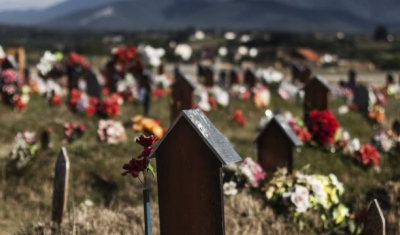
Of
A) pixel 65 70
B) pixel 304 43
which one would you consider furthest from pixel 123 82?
pixel 304 43

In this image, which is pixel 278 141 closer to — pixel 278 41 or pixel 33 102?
pixel 33 102

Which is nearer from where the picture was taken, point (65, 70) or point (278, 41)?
point (65, 70)

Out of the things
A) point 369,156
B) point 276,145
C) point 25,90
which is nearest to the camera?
point 276,145

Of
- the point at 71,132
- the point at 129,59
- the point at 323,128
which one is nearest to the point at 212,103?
the point at 129,59

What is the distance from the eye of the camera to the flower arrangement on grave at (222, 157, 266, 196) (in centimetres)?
688

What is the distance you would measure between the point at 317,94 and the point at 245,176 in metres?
4.44

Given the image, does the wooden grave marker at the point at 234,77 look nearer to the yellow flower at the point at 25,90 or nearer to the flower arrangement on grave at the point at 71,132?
the yellow flower at the point at 25,90

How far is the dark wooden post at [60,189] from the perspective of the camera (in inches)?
242

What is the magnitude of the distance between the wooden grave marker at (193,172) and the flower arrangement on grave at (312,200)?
2.18 m

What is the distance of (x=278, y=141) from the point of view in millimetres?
7195

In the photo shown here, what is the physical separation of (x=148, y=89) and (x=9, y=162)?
5972 mm

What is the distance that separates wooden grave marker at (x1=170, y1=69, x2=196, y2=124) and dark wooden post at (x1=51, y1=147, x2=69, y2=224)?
508cm

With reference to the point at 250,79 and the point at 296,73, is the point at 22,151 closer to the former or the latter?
the point at 250,79

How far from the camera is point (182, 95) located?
11430 millimetres
